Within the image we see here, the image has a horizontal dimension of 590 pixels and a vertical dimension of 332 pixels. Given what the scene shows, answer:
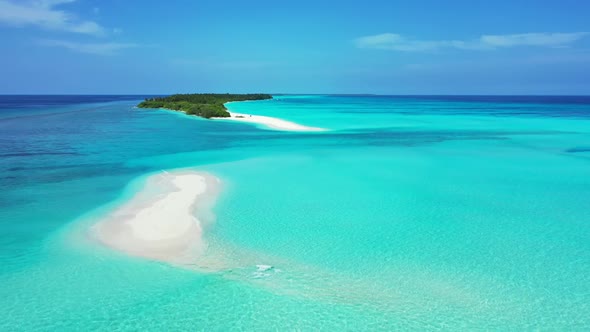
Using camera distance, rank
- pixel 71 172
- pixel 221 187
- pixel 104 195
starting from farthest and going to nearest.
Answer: pixel 71 172 < pixel 221 187 < pixel 104 195

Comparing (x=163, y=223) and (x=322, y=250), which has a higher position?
(x=163, y=223)

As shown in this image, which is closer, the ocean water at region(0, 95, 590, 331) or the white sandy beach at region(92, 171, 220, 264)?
the ocean water at region(0, 95, 590, 331)

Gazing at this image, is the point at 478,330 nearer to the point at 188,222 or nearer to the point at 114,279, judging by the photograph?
the point at 114,279

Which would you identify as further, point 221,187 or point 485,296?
point 221,187

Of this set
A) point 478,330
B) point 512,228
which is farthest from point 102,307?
point 512,228

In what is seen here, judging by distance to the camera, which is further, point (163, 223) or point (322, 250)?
point (163, 223)
